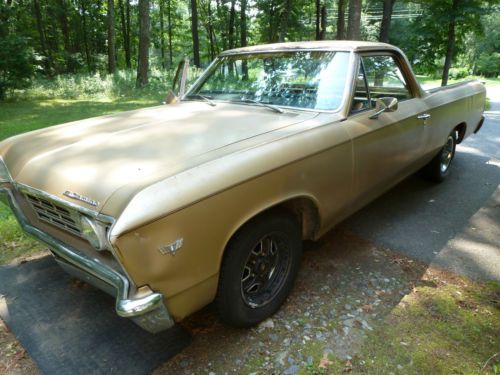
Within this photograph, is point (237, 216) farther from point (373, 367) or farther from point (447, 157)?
point (447, 157)

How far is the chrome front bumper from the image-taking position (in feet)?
5.69

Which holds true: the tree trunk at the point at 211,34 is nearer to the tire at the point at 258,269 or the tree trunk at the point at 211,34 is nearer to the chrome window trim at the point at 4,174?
the chrome window trim at the point at 4,174

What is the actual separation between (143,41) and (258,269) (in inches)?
568

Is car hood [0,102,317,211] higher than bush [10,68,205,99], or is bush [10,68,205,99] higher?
car hood [0,102,317,211]

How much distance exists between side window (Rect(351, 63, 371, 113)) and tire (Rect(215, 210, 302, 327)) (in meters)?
1.13

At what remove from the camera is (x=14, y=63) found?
12.5 m

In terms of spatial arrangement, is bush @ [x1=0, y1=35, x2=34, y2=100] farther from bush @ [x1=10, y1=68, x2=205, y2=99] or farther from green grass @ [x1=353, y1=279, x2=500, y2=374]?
green grass @ [x1=353, y1=279, x2=500, y2=374]

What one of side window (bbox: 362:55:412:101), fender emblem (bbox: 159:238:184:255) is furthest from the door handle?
fender emblem (bbox: 159:238:184:255)

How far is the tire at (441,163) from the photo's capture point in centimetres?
477

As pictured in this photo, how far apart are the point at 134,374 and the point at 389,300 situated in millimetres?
1748

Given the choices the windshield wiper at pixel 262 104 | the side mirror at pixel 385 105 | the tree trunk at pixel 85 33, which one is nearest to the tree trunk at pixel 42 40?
the tree trunk at pixel 85 33

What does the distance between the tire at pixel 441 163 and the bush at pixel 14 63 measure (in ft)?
42.0

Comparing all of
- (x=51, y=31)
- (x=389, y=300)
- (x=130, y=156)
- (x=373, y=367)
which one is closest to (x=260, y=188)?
(x=130, y=156)

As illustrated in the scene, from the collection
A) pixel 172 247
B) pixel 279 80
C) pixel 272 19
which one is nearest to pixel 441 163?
pixel 279 80
